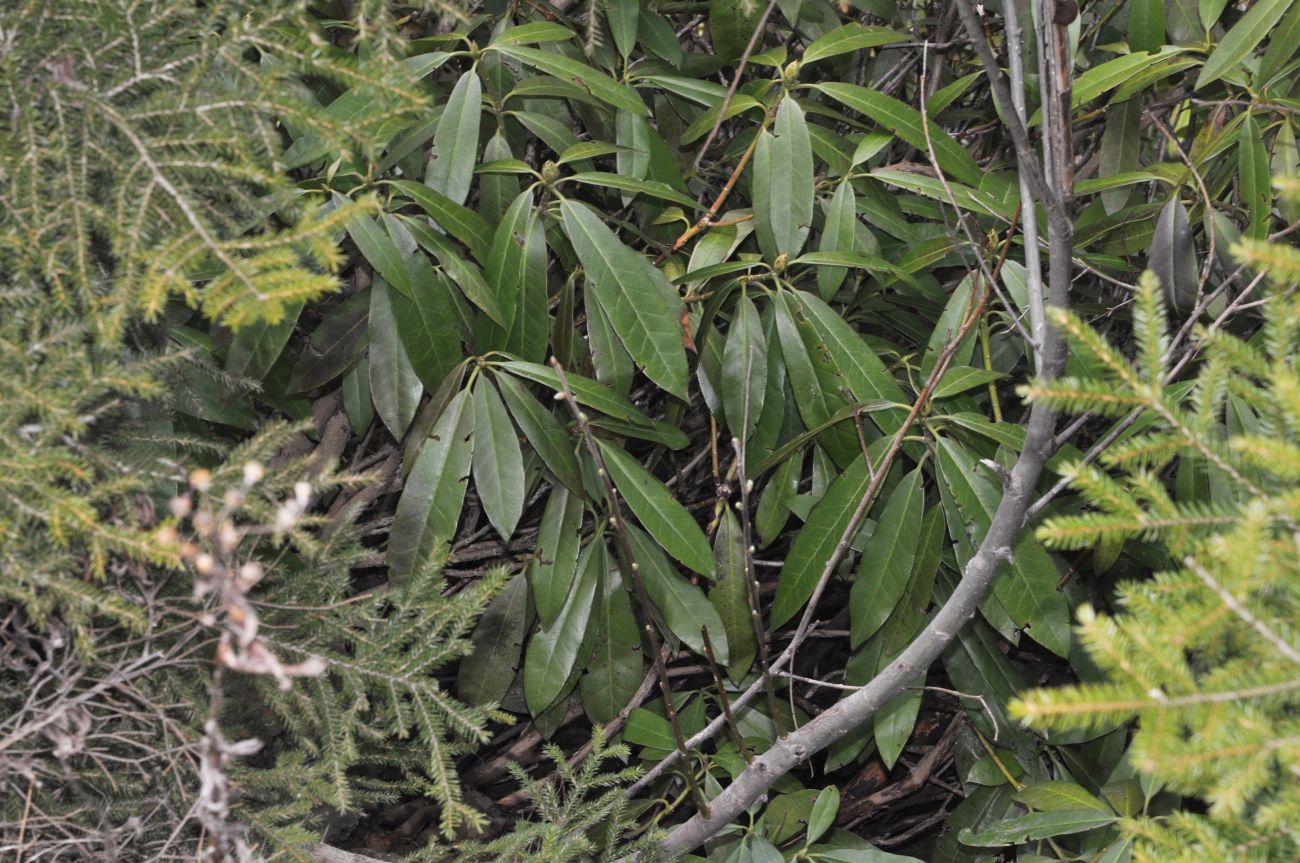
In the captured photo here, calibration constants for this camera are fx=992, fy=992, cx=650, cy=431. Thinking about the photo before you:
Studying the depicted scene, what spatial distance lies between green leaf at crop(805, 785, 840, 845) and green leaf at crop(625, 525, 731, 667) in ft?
0.64

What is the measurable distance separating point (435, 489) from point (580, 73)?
0.51 metres

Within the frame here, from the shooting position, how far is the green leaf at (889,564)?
3.91 feet

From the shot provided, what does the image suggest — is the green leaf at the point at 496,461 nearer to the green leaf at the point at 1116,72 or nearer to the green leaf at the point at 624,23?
the green leaf at the point at 624,23

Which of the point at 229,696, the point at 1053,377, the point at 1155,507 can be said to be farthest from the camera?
the point at 229,696

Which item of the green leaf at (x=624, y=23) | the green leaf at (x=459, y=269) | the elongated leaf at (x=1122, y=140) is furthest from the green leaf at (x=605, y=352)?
the elongated leaf at (x=1122, y=140)

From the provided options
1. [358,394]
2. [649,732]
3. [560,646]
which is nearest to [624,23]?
[358,394]

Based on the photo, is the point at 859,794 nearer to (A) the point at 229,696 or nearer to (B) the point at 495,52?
(A) the point at 229,696

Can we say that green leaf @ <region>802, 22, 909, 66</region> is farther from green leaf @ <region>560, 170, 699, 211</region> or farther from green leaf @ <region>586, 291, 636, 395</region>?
green leaf @ <region>586, 291, 636, 395</region>

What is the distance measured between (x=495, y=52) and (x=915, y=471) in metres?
0.73

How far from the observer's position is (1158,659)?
581 millimetres

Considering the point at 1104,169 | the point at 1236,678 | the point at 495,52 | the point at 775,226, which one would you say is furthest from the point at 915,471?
the point at 495,52

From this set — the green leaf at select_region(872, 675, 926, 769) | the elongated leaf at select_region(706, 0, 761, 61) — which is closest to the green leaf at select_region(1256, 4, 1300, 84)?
the elongated leaf at select_region(706, 0, 761, 61)

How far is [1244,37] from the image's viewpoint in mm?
1143

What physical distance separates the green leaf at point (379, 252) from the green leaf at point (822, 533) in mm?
543
